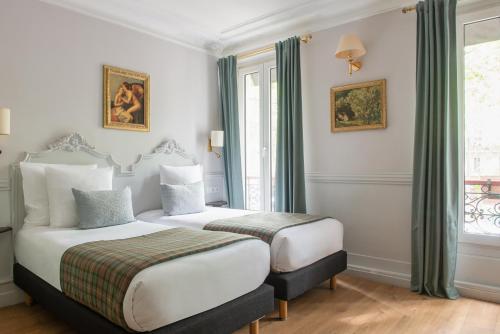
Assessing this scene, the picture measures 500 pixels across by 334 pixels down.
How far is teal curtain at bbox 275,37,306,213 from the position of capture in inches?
154

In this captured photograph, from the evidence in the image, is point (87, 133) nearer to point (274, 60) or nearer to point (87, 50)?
point (87, 50)

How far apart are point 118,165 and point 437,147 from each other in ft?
10.1

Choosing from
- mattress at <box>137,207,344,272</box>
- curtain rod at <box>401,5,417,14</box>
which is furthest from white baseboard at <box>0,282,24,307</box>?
curtain rod at <box>401,5,417,14</box>

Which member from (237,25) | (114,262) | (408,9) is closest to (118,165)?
(114,262)

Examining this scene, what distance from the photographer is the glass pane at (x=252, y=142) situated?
460cm

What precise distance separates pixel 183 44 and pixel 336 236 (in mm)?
2953

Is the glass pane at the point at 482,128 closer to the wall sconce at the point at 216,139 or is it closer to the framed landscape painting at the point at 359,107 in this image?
the framed landscape painting at the point at 359,107

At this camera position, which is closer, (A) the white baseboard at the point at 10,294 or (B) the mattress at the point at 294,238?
(B) the mattress at the point at 294,238

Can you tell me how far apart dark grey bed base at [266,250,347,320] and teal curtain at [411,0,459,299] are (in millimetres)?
827

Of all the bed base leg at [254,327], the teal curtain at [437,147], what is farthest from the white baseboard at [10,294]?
the teal curtain at [437,147]

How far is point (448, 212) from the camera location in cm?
297

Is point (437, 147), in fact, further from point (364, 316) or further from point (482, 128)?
point (364, 316)

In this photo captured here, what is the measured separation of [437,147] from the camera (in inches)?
118

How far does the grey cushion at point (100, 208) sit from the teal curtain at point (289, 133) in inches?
69.0
